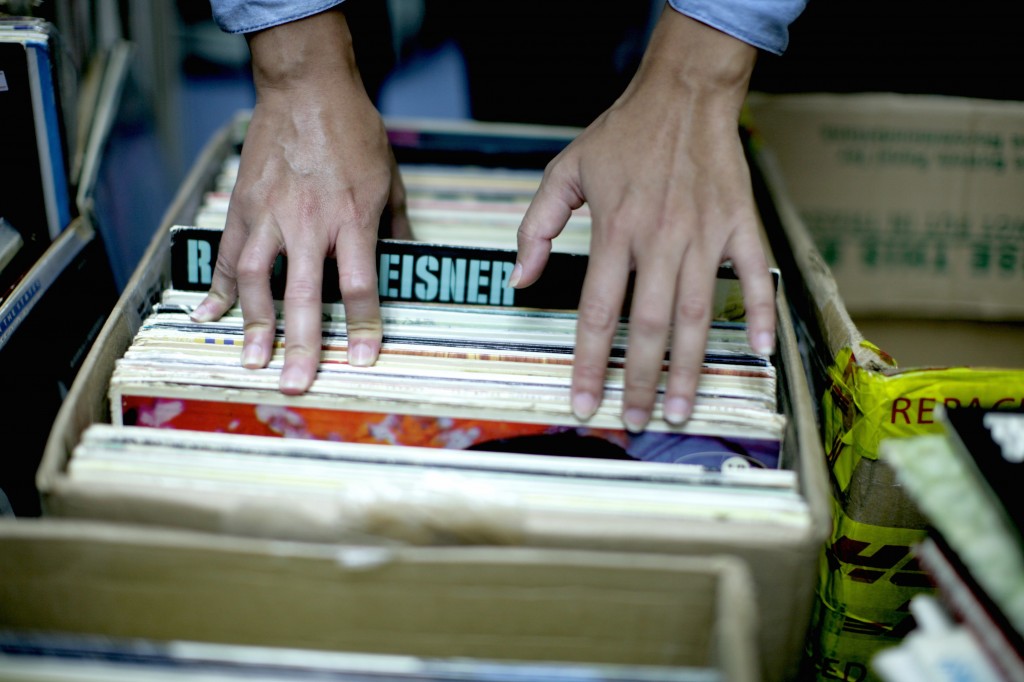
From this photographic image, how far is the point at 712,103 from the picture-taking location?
0.73m

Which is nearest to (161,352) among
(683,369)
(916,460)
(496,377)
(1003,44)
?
(496,377)

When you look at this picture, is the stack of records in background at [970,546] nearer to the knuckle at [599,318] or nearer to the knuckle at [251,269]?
the knuckle at [599,318]

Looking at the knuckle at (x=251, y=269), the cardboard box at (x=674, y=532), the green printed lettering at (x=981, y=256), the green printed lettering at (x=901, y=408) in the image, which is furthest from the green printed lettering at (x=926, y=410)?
the green printed lettering at (x=981, y=256)

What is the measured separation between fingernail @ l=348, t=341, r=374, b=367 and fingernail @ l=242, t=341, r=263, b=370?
0.08m

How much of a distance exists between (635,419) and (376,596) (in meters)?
0.26

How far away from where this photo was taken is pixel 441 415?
669 millimetres

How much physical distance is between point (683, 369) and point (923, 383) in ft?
0.66

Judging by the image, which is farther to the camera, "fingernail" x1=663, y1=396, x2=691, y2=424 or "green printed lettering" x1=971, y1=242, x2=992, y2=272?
"green printed lettering" x1=971, y1=242, x2=992, y2=272

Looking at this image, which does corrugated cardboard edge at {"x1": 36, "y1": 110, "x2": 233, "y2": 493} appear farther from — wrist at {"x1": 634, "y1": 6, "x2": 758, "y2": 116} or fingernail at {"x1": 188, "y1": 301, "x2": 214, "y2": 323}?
wrist at {"x1": 634, "y1": 6, "x2": 758, "y2": 116}

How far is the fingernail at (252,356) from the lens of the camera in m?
0.70

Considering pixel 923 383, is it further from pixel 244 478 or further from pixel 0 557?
pixel 0 557

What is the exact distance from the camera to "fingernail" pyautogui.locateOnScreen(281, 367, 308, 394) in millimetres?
670

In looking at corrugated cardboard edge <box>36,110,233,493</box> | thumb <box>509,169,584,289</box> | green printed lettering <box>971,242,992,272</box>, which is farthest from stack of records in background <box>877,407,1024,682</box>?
green printed lettering <box>971,242,992,272</box>

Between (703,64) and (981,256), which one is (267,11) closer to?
(703,64)
